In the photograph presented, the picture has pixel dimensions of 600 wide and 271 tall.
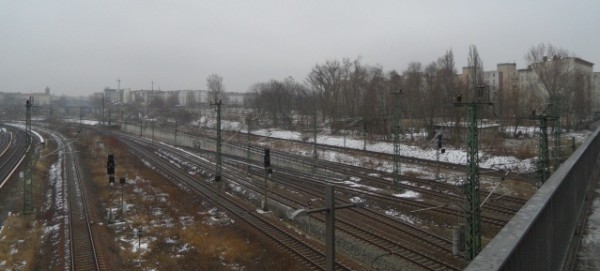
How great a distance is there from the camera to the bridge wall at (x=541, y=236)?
285cm

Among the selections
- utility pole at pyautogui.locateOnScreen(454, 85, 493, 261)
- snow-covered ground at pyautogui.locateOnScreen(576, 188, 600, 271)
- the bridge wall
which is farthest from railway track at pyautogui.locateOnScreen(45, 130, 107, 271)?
the bridge wall

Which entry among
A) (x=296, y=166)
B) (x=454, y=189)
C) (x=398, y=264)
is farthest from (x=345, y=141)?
(x=398, y=264)

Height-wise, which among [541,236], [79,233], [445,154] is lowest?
A: [79,233]

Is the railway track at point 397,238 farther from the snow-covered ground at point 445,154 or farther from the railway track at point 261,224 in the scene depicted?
the snow-covered ground at point 445,154

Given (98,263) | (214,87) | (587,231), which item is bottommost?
(98,263)

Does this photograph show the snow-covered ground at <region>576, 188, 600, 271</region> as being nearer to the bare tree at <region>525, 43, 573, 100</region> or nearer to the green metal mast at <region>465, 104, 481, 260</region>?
the green metal mast at <region>465, 104, 481, 260</region>

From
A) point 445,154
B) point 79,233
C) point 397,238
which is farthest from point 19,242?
point 445,154

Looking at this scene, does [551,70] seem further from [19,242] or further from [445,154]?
[19,242]

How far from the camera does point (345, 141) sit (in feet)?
187

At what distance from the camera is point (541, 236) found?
3.93 m

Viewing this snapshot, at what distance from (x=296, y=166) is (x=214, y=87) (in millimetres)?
100829

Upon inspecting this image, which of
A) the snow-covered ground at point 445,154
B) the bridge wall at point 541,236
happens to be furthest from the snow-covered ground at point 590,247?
the snow-covered ground at point 445,154

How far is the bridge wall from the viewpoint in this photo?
2.85 metres

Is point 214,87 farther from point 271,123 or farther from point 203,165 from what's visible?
point 203,165
